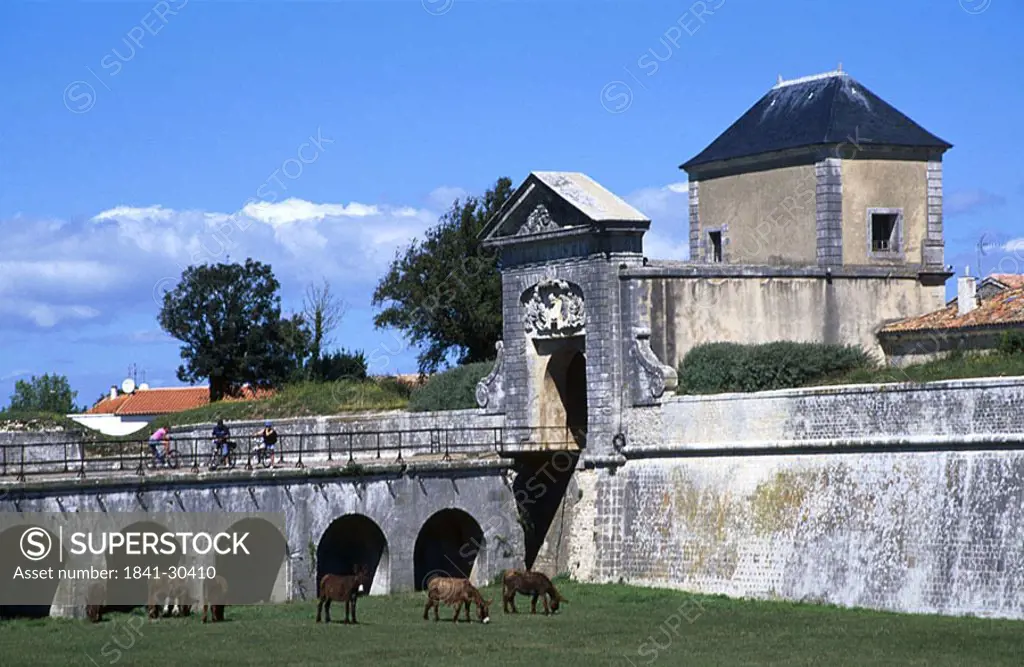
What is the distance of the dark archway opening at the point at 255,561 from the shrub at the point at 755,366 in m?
8.97

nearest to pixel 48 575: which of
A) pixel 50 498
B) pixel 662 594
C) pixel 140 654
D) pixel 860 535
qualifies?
pixel 50 498

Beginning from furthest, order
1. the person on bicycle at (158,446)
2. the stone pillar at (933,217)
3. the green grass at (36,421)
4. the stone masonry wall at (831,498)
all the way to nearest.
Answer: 1. the green grass at (36,421)
2. the stone pillar at (933,217)
3. the person on bicycle at (158,446)
4. the stone masonry wall at (831,498)

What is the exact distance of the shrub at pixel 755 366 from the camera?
135ft

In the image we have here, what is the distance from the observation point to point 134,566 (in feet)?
126

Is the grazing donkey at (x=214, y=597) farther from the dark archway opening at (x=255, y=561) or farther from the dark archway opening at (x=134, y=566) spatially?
the dark archway opening at (x=255, y=561)

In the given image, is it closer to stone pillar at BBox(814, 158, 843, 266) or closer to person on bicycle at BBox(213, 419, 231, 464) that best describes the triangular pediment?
Answer: stone pillar at BBox(814, 158, 843, 266)

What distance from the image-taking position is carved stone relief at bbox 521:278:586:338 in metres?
43.0

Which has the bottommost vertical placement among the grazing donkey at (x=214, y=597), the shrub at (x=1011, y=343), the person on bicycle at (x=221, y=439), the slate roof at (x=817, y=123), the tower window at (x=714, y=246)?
the grazing donkey at (x=214, y=597)

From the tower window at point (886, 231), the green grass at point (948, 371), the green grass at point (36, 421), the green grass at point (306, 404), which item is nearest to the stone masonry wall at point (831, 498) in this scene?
the green grass at point (948, 371)

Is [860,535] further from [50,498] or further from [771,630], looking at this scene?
[50,498]

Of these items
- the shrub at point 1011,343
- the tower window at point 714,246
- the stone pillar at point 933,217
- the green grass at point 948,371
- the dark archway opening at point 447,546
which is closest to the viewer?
the green grass at point 948,371

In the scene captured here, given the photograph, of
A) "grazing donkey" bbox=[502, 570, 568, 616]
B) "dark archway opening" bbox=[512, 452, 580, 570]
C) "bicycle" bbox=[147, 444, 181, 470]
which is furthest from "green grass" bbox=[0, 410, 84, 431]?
"grazing donkey" bbox=[502, 570, 568, 616]

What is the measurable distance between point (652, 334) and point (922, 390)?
27.3 feet

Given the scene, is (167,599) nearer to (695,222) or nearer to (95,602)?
(95,602)
